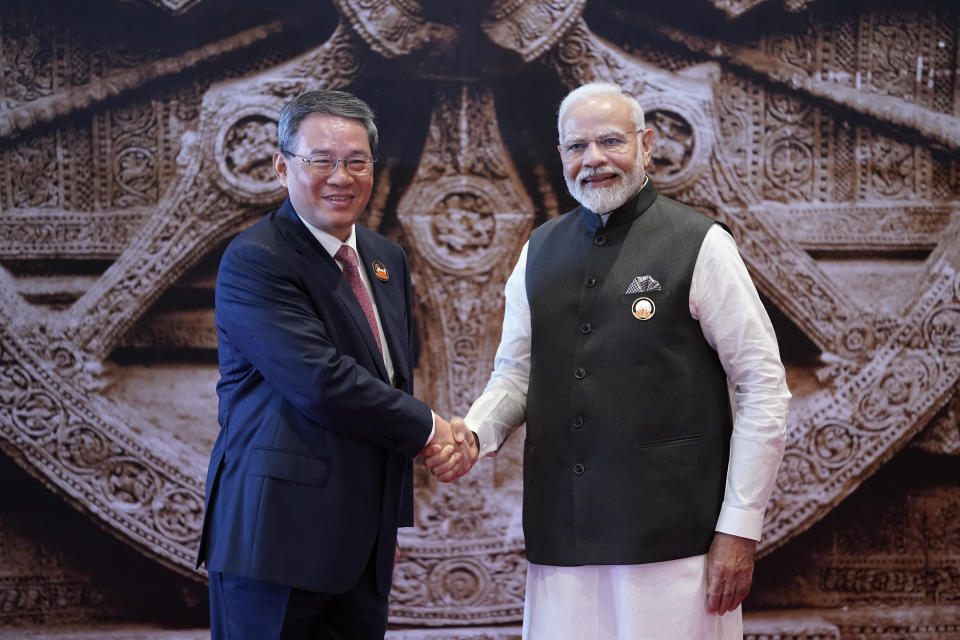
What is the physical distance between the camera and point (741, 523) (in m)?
1.96

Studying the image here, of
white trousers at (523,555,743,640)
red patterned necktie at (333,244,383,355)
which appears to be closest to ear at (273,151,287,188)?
red patterned necktie at (333,244,383,355)

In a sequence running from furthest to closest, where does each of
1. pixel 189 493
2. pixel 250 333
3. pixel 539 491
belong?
pixel 189 493, pixel 539 491, pixel 250 333

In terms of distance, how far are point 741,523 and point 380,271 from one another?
42.5 inches

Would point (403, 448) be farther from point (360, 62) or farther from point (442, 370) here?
point (360, 62)

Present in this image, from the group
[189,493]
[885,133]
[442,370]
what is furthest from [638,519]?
[885,133]

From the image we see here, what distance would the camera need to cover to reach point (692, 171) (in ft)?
11.5

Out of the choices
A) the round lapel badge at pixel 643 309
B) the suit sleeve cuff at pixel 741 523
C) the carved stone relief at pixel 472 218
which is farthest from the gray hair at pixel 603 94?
the carved stone relief at pixel 472 218

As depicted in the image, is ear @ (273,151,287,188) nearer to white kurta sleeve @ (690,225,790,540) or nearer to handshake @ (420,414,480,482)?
handshake @ (420,414,480,482)

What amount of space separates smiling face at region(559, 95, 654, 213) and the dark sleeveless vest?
56mm

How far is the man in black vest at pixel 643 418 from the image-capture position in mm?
1988

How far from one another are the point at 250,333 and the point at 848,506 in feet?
8.95

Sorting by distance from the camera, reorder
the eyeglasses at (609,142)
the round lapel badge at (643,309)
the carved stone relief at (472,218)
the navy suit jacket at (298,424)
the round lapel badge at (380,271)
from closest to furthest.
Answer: the navy suit jacket at (298,424) < the round lapel badge at (643,309) < the eyeglasses at (609,142) < the round lapel badge at (380,271) < the carved stone relief at (472,218)

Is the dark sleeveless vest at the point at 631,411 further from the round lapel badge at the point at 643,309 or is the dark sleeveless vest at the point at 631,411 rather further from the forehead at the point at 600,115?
the forehead at the point at 600,115

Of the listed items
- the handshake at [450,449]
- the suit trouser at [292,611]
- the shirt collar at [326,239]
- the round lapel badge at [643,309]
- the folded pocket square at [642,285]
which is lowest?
the suit trouser at [292,611]
